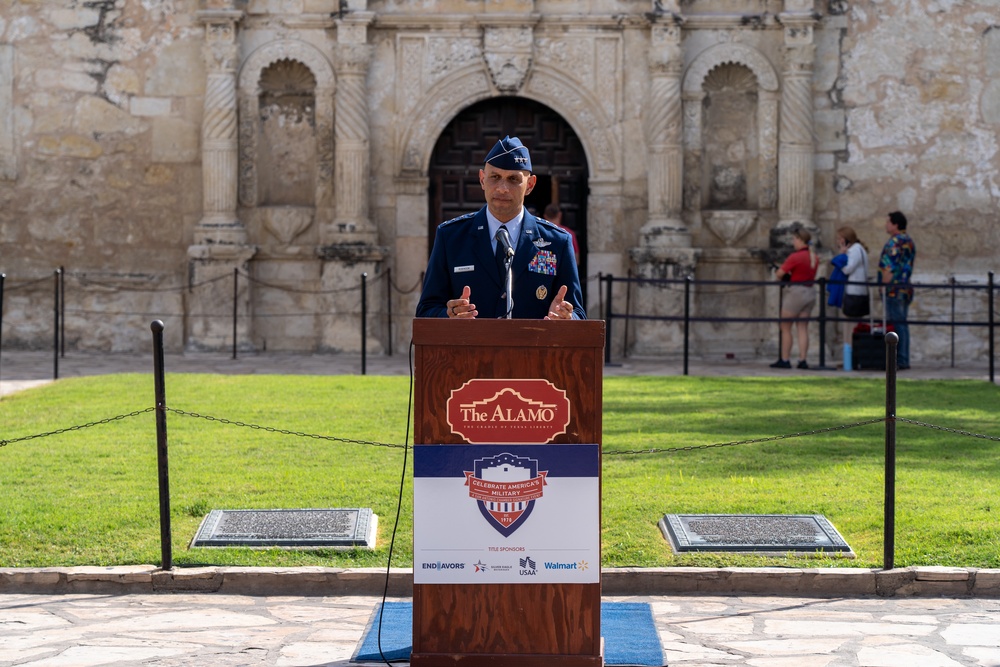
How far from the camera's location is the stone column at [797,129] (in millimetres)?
17531

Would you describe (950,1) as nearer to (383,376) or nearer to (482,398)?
(383,376)

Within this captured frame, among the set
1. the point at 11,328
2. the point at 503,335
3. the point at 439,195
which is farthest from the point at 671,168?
the point at 503,335

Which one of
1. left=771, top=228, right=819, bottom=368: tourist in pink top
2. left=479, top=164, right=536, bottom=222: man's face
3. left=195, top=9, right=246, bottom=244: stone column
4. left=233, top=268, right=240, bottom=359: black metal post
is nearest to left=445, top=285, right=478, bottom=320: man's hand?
left=479, top=164, right=536, bottom=222: man's face

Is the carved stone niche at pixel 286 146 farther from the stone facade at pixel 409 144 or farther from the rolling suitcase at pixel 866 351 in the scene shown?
the rolling suitcase at pixel 866 351

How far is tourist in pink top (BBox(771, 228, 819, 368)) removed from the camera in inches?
625

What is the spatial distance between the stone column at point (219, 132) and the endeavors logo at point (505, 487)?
494 inches

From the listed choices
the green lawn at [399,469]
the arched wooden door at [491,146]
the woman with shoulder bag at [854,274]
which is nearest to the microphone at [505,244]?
the green lawn at [399,469]

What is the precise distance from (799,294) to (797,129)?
8.14 feet

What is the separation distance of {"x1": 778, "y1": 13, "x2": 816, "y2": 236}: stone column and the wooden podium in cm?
1254

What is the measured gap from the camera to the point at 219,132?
1761 cm

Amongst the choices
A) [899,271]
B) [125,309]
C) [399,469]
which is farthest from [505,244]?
[125,309]

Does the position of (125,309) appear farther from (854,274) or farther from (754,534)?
(754,534)

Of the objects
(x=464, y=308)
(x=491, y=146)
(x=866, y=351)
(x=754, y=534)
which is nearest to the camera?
(x=464, y=308)

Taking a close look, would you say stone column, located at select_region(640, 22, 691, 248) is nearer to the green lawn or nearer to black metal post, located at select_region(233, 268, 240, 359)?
the green lawn
